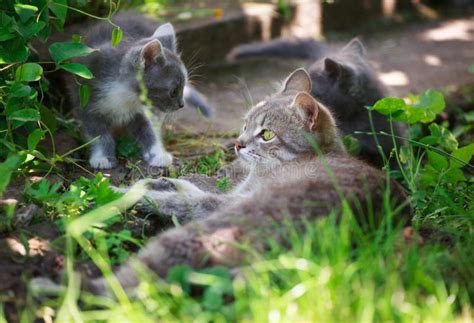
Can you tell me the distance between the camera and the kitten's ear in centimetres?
585

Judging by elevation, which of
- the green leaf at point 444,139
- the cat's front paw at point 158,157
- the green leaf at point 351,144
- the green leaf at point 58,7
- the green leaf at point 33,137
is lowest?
the green leaf at point 351,144

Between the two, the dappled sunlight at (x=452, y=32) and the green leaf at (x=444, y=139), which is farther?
the dappled sunlight at (x=452, y=32)

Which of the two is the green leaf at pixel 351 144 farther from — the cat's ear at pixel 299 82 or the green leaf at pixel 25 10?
the green leaf at pixel 25 10

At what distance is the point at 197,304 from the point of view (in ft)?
9.09

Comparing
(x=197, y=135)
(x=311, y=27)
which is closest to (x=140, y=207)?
(x=197, y=135)

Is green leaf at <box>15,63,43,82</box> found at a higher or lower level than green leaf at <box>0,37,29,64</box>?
lower

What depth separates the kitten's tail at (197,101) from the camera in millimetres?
6180

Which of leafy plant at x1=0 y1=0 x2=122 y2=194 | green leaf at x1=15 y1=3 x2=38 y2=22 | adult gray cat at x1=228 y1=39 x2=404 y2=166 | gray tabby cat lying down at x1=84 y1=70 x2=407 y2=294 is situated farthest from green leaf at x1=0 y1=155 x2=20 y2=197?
adult gray cat at x1=228 y1=39 x2=404 y2=166

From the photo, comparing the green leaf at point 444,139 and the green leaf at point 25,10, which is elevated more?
the green leaf at point 25,10

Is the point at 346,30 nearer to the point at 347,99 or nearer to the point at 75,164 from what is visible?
the point at 347,99

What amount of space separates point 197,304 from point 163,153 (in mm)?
2489

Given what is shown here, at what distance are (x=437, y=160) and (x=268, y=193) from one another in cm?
163

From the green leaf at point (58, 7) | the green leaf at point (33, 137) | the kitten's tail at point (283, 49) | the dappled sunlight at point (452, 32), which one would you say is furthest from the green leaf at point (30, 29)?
the dappled sunlight at point (452, 32)

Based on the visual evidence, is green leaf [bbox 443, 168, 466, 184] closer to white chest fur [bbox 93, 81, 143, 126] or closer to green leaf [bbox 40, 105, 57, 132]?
white chest fur [bbox 93, 81, 143, 126]
